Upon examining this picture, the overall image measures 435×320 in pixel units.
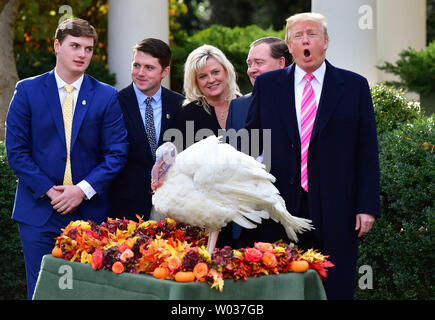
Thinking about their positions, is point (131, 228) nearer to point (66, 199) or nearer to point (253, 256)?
point (66, 199)

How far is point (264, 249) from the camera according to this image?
3537 mm

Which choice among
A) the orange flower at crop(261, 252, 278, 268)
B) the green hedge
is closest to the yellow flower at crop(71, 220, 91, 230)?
the orange flower at crop(261, 252, 278, 268)

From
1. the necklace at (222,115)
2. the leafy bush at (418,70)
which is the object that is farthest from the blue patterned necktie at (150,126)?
the leafy bush at (418,70)

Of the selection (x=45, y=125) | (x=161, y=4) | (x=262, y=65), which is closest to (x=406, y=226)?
(x=262, y=65)

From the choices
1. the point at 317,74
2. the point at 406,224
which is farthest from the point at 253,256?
the point at 406,224

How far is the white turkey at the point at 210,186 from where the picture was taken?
11.4ft

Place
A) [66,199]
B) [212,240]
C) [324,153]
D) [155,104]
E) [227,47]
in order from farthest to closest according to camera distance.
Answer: [227,47] → [155,104] → [66,199] → [324,153] → [212,240]

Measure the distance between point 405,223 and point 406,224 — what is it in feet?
0.04

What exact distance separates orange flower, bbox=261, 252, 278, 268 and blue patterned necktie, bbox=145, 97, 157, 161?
161 centimetres

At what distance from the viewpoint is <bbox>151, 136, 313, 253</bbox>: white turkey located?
3.47 meters

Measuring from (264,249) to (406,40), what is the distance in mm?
7374

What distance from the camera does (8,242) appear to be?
6.34 m

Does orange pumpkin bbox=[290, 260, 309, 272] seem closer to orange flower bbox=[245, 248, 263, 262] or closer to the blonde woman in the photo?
orange flower bbox=[245, 248, 263, 262]

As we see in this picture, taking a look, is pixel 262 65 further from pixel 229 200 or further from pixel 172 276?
pixel 172 276
